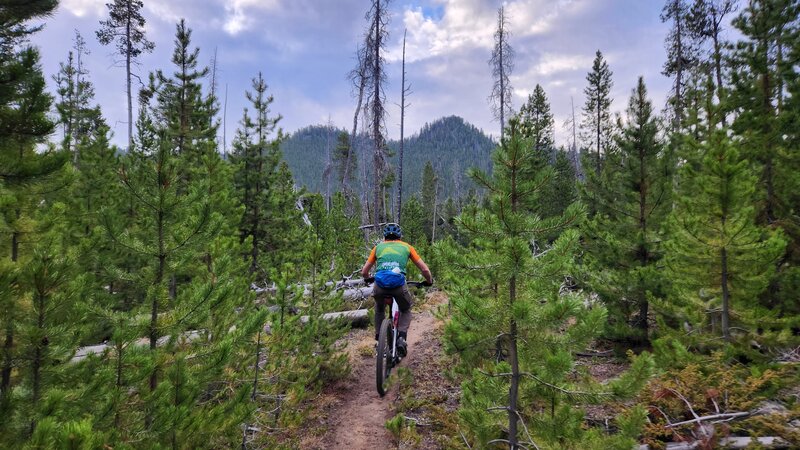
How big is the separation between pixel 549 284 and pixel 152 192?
13.9 ft

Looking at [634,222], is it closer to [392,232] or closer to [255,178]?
[392,232]

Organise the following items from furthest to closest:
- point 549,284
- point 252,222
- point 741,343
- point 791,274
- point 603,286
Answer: point 252,222, point 603,286, point 791,274, point 741,343, point 549,284

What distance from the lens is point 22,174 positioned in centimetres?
300

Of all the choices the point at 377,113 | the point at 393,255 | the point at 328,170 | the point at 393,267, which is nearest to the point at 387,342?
the point at 393,267

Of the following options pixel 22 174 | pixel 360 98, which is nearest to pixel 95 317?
pixel 22 174

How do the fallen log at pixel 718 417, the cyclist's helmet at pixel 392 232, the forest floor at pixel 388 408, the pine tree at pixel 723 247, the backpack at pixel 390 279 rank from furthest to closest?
the cyclist's helmet at pixel 392 232 < the backpack at pixel 390 279 < the forest floor at pixel 388 408 < the pine tree at pixel 723 247 < the fallen log at pixel 718 417

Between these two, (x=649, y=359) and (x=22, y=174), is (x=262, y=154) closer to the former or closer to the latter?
(x=22, y=174)

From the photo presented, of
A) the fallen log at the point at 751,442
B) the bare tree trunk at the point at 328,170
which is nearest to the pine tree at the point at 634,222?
the fallen log at the point at 751,442

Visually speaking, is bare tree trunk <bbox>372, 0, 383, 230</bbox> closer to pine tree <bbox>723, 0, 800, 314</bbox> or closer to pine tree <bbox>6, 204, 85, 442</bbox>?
pine tree <bbox>723, 0, 800, 314</bbox>

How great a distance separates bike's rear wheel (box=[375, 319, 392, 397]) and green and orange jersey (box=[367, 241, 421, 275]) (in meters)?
1.04

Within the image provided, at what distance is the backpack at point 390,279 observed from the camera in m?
6.27

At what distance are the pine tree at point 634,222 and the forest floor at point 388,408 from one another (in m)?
4.26

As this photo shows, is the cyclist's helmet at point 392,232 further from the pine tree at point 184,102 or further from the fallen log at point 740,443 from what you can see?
the pine tree at point 184,102

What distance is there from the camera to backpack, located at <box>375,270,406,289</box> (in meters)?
6.27
